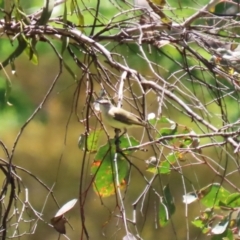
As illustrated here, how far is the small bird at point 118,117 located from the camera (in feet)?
3.68

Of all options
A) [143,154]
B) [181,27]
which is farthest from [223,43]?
[143,154]

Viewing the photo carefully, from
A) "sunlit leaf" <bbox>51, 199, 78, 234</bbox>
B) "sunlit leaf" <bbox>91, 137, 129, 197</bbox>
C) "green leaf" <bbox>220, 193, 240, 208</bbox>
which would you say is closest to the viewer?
"sunlit leaf" <bbox>51, 199, 78, 234</bbox>

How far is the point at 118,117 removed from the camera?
3.69 feet

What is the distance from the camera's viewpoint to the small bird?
1.12 metres

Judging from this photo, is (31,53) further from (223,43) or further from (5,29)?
(223,43)

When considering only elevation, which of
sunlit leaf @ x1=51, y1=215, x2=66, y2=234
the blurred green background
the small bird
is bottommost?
the blurred green background

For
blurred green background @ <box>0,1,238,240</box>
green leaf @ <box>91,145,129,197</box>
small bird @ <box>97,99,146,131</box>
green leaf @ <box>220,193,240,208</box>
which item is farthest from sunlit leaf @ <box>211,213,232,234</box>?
blurred green background @ <box>0,1,238,240</box>

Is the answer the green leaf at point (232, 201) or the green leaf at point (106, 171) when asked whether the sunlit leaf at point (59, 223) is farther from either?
the green leaf at point (232, 201)

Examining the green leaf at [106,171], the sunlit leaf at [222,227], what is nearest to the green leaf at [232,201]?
the sunlit leaf at [222,227]

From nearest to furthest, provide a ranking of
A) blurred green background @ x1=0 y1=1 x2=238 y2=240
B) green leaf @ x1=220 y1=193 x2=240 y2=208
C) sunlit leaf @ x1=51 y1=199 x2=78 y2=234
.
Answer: sunlit leaf @ x1=51 y1=199 x2=78 y2=234 < green leaf @ x1=220 y1=193 x2=240 y2=208 < blurred green background @ x1=0 y1=1 x2=238 y2=240

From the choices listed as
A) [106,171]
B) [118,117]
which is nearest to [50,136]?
[106,171]

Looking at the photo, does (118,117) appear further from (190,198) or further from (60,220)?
(190,198)

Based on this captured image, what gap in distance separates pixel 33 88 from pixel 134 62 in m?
0.44

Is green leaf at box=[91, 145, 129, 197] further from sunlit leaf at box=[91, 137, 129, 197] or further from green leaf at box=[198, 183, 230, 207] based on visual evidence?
green leaf at box=[198, 183, 230, 207]
